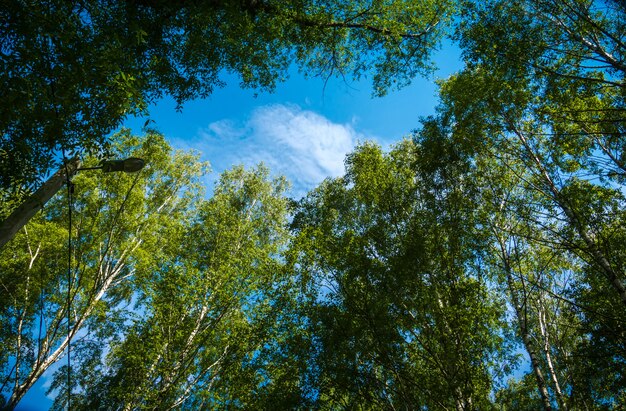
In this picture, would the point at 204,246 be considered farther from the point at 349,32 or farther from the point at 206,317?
the point at 349,32

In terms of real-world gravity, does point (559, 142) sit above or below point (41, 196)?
Result: above

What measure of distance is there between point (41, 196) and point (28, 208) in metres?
0.22

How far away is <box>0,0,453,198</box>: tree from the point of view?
4.17m

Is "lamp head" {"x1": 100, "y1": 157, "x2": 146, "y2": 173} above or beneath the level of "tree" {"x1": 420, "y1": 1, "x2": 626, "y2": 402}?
beneath

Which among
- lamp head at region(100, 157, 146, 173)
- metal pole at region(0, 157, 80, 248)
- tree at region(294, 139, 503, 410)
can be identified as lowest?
metal pole at region(0, 157, 80, 248)

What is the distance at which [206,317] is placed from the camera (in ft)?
39.1

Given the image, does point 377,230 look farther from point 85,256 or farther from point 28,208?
point 85,256

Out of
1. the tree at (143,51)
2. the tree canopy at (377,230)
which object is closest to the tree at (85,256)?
the tree canopy at (377,230)

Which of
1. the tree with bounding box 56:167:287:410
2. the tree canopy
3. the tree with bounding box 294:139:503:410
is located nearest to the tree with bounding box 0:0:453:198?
the tree canopy

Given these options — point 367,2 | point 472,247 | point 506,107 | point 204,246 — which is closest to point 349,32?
point 367,2

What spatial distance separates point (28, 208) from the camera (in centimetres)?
424

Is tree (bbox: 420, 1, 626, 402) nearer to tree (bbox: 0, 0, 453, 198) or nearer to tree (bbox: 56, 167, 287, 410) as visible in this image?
tree (bbox: 0, 0, 453, 198)

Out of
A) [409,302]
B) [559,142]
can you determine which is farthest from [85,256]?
[559,142]

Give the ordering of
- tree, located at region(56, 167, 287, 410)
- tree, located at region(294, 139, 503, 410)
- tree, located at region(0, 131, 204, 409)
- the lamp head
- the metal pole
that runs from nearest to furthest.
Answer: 1. the metal pole
2. the lamp head
3. tree, located at region(294, 139, 503, 410)
4. tree, located at region(56, 167, 287, 410)
5. tree, located at region(0, 131, 204, 409)
